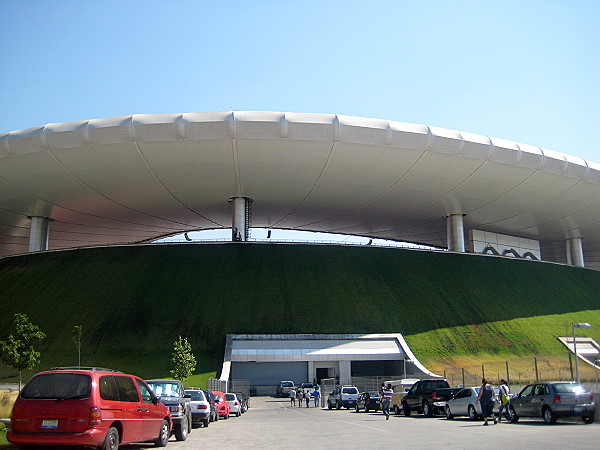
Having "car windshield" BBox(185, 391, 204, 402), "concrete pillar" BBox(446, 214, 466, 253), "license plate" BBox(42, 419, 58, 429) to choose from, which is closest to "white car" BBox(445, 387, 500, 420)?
"car windshield" BBox(185, 391, 204, 402)

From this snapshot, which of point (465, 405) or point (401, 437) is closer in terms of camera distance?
point (401, 437)

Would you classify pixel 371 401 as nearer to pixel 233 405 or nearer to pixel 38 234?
A: pixel 233 405

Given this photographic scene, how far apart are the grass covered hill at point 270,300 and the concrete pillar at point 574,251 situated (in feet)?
34.4

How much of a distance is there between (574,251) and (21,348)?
5416 cm

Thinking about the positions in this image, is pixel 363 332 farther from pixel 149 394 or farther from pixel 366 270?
pixel 149 394

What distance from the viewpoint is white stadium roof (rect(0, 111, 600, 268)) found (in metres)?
39.9

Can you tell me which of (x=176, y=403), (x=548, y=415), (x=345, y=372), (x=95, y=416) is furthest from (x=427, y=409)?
(x=345, y=372)

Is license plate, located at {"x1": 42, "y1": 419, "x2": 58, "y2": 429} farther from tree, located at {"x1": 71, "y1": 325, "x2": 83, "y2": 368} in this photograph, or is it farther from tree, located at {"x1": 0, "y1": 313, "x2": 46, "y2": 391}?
tree, located at {"x1": 71, "y1": 325, "x2": 83, "y2": 368}

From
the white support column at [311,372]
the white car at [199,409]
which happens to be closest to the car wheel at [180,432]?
the white car at [199,409]

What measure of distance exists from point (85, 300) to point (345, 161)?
2083 cm

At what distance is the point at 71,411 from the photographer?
400 inches

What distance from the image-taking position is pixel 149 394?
43.4 ft

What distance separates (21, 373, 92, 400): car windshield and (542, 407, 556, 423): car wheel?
13.4 metres

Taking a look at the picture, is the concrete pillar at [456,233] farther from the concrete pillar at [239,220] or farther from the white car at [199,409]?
the white car at [199,409]
